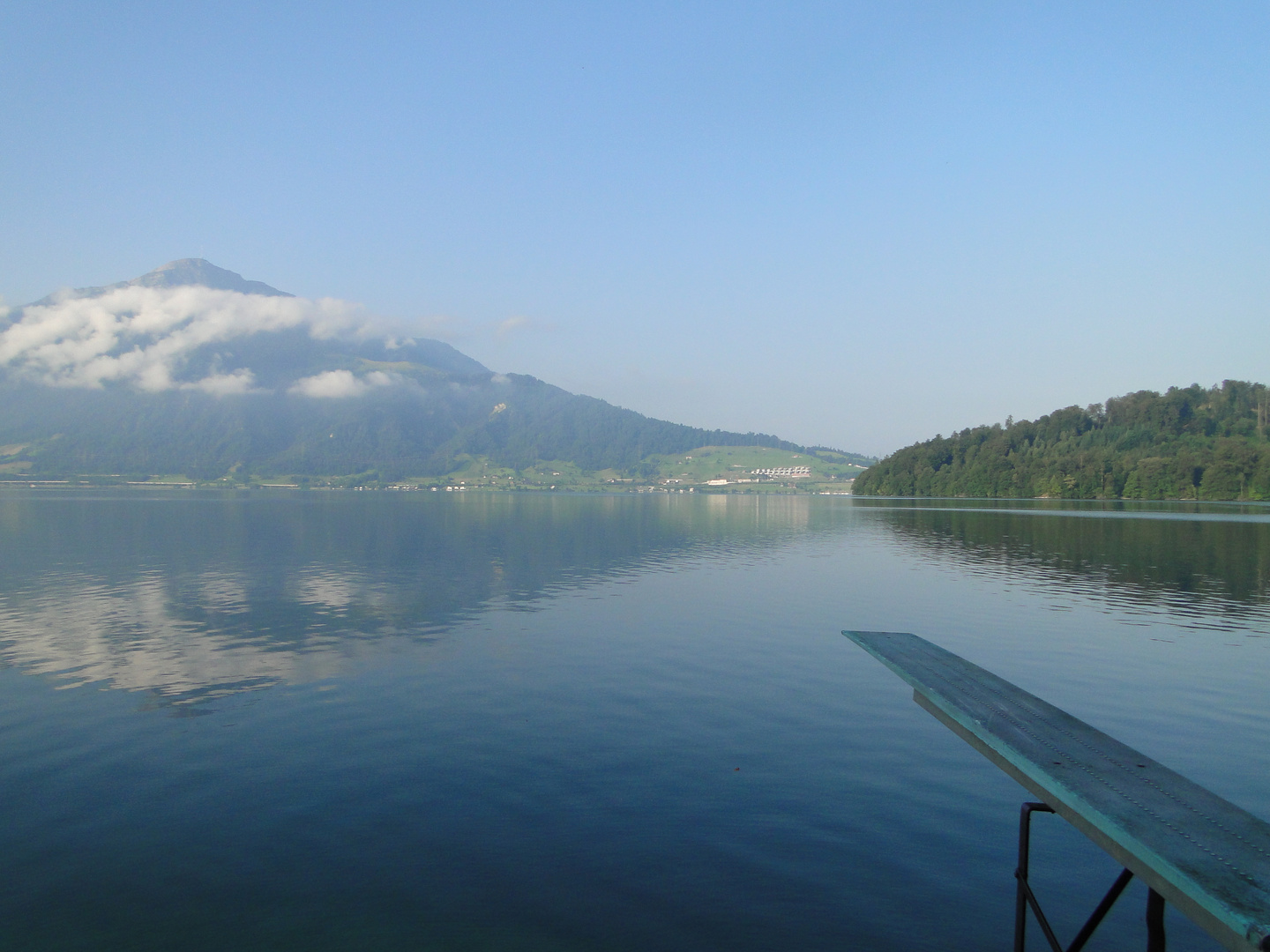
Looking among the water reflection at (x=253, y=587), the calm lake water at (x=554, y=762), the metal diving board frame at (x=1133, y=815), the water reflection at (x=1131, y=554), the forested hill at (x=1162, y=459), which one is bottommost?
the water reflection at (x=253, y=587)

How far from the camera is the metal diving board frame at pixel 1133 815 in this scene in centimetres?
461

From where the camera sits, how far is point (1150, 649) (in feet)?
75.6

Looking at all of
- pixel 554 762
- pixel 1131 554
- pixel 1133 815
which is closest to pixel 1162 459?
pixel 1131 554

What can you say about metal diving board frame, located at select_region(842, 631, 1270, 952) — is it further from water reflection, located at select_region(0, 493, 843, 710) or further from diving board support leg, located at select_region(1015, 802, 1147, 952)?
water reflection, located at select_region(0, 493, 843, 710)

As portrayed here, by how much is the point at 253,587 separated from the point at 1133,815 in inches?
1384

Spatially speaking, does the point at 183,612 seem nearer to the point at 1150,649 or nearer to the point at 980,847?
the point at 980,847

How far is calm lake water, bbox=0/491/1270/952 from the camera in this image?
8508mm

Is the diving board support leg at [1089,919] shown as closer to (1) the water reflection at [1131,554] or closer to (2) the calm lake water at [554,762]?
(2) the calm lake water at [554,762]

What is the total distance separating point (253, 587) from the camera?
112 feet

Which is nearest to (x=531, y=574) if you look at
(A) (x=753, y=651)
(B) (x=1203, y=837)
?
(A) (x=753, y=651)

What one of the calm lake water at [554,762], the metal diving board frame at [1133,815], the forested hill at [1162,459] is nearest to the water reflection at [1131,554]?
the calm lake water at [554,762]

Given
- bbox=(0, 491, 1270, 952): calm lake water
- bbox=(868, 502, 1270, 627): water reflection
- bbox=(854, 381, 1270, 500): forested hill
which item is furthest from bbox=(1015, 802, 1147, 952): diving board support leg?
bbox=(854, 381, 1270, 500): forested hill

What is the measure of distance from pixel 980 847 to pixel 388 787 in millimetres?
8502

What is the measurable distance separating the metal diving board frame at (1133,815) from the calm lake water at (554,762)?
7.53 feet
